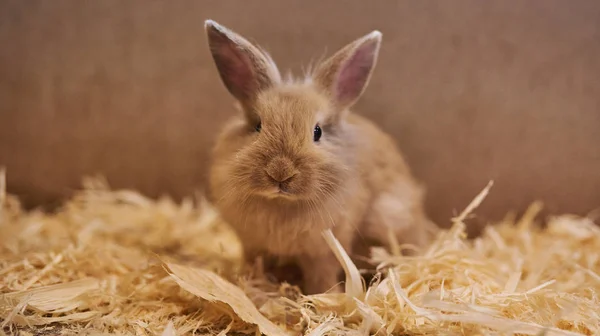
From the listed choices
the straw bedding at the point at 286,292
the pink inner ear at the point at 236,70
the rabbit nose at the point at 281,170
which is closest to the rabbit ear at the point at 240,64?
the pink inner ear at the point at 236,70

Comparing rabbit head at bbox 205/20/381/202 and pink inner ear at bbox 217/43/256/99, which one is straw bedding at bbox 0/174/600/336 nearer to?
rabbit head at bbox 205/20/381/202

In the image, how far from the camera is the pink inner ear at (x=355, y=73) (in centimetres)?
207

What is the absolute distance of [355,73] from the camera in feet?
6.96

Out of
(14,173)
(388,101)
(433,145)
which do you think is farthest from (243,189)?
(14,173)

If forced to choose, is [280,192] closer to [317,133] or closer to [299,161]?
[299,161]

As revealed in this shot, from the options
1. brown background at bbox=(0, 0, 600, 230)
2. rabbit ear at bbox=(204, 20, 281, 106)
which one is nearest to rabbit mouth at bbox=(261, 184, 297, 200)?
rabbit ear at bbox=(204, 20, 281, 106)

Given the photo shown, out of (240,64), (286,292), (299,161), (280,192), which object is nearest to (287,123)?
(299,161)

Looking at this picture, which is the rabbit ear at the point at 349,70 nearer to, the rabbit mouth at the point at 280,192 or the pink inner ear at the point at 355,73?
the pink inner ear at the point at 355,73

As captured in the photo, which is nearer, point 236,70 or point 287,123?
point 287,123

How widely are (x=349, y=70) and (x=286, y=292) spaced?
951mm

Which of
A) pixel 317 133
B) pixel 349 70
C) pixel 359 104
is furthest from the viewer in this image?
pixel 359 104

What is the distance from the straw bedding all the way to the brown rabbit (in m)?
0.14

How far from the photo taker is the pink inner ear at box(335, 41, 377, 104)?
2072 millimetres

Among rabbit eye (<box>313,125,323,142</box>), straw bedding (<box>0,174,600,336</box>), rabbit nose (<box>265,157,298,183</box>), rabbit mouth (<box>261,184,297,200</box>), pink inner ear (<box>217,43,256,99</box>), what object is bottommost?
straw bedding (<box>0,174,600,336</box>)
